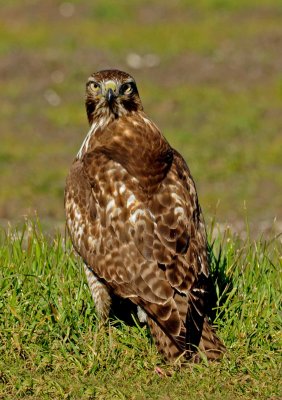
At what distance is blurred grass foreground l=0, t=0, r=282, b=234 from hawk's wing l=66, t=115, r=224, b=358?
3.67m

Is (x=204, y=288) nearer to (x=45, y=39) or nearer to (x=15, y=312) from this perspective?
(x=15, y=312)

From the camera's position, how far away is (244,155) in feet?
64.6

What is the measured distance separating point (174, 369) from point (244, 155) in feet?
39.3

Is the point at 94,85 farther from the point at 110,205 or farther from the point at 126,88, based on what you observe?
the point at 110,205

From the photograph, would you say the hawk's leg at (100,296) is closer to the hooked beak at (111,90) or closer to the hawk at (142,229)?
the hawk at (142,229)

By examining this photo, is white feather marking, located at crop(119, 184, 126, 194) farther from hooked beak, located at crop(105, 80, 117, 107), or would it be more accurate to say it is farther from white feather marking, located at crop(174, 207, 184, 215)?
hooked beak, located at crop(105, 80, 117, 107)

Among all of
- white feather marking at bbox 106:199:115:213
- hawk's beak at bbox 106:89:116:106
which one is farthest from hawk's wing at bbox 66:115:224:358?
hawk's beak at bbox 106:89:116:106

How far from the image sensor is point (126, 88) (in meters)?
8.92

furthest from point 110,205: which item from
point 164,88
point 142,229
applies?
point 164,88

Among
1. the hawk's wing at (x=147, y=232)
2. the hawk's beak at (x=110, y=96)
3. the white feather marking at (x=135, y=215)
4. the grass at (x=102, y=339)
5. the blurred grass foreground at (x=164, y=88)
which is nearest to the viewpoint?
the grass at (x=102, y=339)

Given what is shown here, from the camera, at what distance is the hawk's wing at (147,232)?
26.3 ft

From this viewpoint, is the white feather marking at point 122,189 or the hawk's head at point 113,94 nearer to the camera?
the white feather marking at point 122,189

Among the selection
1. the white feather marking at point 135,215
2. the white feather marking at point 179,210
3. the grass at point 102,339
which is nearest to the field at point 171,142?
the grass at point 102,339

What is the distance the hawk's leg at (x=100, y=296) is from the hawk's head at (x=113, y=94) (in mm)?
1237
